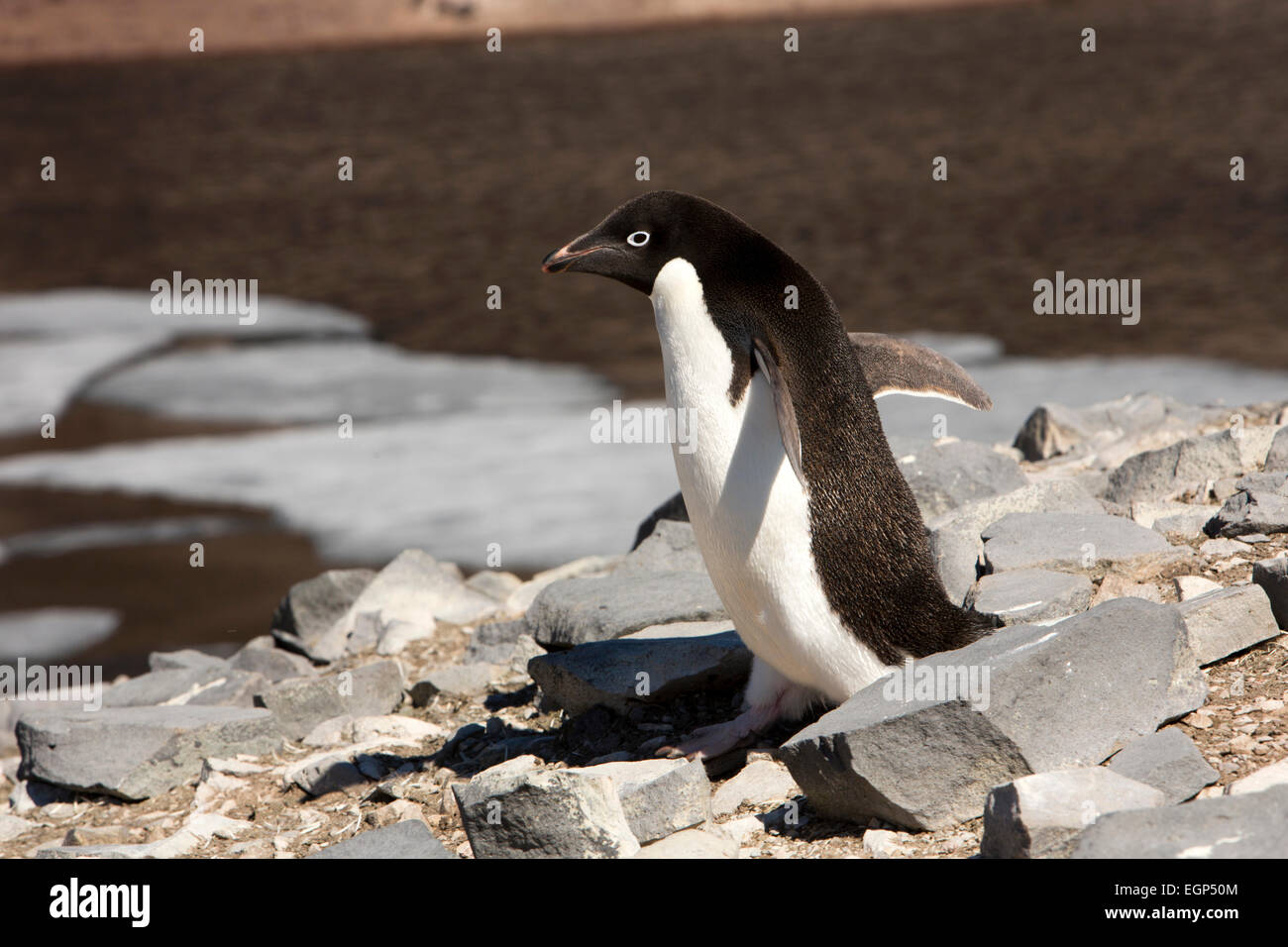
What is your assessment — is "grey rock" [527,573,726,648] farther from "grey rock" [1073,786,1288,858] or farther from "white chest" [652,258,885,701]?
"grey rock" [1073,786,1288,858]

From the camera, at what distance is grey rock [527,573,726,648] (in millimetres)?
4289

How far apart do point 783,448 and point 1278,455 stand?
2241 mm

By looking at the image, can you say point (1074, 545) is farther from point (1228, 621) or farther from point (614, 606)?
point (614, 606)

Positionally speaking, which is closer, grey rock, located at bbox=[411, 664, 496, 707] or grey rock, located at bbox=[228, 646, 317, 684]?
grey rock, located at bbox=[411, 664, 496, 707]

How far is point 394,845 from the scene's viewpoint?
2.96 metres

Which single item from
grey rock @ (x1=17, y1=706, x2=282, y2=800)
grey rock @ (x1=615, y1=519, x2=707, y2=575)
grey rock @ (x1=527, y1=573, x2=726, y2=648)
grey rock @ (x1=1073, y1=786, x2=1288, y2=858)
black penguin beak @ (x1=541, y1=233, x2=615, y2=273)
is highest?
black penguin beak @ (x1=541, y1=233, x2=615, y2=273)

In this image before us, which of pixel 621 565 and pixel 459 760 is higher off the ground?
pixel 621 565

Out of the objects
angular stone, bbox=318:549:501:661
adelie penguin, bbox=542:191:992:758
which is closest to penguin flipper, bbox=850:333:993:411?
adelie penguin, bbox=542:191:992:758

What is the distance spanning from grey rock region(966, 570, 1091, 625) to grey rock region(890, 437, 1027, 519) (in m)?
1.01

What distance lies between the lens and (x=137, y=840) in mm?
4016

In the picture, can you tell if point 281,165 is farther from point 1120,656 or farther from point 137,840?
point 1120,656

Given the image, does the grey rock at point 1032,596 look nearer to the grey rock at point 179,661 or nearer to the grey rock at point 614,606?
the grey rock at point 614,606
